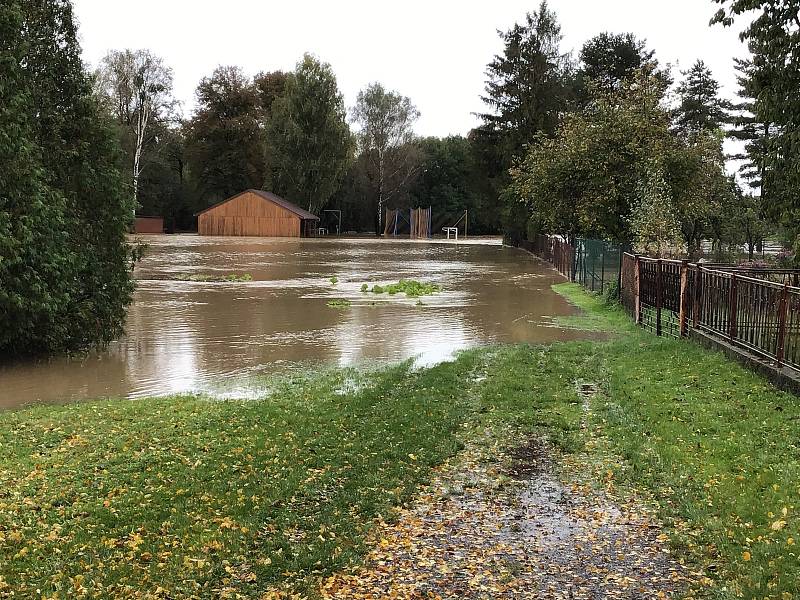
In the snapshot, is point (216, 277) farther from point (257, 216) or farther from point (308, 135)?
point (308, 135)

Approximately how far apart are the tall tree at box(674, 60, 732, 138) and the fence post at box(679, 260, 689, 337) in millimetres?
49957

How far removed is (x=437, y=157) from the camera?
95.9m

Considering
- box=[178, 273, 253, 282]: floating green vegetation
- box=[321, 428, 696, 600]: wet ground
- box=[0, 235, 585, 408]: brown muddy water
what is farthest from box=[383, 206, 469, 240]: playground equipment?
box=[321, 428, 696, 600]: wet ground

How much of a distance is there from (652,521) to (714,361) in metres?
5.54

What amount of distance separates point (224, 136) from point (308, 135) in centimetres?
1035

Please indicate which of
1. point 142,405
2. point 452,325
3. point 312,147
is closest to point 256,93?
point 312,147

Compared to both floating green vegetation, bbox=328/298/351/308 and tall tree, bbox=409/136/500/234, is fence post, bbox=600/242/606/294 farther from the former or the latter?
tall tree, bbox=409/136/500/234

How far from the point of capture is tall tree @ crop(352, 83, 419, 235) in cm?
9038

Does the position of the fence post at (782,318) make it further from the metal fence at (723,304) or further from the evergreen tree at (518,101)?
the evergreen tree at (518,101)

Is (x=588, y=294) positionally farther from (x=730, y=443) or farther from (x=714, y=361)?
(x=730, y=443)

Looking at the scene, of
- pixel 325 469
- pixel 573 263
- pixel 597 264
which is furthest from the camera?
pixel 573 263

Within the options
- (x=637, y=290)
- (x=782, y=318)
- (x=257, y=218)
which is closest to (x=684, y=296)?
(x=637, y=290)

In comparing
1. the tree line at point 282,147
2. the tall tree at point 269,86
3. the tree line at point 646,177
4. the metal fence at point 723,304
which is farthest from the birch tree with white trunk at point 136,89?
the metal fence at point 723,304

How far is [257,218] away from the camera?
243 ft
